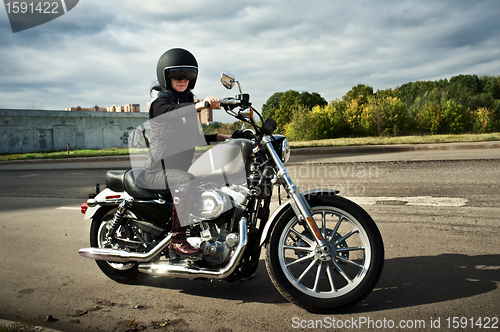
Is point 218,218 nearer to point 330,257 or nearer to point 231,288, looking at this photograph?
point 231,288

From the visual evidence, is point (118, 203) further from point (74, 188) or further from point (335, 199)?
point (74, 188)

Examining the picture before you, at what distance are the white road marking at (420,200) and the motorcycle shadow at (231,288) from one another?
140 inches

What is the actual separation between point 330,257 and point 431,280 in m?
1.09

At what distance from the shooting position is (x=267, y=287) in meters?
3.34

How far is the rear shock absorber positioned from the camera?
11.4 feet

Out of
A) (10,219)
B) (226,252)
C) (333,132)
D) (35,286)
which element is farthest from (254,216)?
(333,132)

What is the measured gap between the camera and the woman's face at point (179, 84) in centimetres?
334

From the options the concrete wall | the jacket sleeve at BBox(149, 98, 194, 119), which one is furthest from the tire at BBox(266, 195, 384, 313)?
the concrete wall

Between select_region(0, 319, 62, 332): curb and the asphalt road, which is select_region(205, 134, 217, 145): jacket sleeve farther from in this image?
select_region(0, 319, 62, 332): curb

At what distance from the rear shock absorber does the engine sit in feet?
2.69

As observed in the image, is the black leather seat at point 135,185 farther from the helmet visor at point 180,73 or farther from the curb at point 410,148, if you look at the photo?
the curb at point 410,148

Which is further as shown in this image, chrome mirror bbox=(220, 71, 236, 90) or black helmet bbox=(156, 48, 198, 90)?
black helmet bbox=(156, 48, 198, 90)

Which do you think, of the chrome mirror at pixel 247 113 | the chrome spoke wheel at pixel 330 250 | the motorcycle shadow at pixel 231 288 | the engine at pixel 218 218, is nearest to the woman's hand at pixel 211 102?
the chrome mirror at pixel 247 113

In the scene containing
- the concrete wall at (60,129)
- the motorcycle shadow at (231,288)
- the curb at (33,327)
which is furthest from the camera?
the concrete wall at (60,129)
